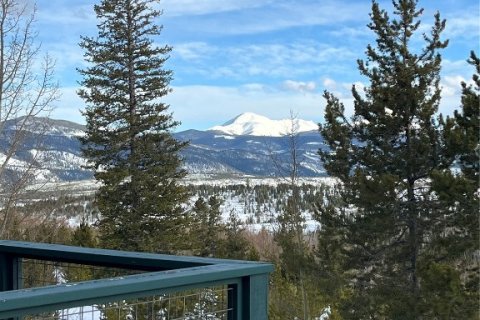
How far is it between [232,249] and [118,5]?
36.5 ft

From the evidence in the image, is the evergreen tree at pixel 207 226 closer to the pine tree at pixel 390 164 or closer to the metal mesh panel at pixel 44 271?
the pine tree at pixel 390 164

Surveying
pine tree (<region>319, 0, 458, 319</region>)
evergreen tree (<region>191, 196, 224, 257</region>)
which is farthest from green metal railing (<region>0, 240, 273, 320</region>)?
evergreen tree (<region>191, 196, 224, 257</region>)

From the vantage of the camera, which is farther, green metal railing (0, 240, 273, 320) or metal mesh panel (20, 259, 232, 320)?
metal mesh panel (20, 259, 232, 320)

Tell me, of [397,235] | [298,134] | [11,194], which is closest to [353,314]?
[397,235]

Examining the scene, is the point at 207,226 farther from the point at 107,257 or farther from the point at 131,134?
the point at 107,257

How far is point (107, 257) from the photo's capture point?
2.14m

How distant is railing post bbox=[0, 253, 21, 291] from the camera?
2.52 m

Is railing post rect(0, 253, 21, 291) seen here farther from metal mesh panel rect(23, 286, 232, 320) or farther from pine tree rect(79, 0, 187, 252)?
pine tree rect(79, 0, 187, 252)

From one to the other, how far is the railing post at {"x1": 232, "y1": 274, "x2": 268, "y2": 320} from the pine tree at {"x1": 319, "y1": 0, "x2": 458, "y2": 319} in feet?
40.3

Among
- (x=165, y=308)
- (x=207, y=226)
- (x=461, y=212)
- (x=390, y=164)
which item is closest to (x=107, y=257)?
(x=165, y=308)

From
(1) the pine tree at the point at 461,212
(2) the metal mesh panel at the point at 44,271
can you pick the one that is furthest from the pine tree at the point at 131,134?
(2) the metal mesh panel at the point at 44,271

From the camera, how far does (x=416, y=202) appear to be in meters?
14.8

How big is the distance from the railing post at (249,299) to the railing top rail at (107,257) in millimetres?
64

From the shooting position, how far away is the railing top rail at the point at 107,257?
200cm
